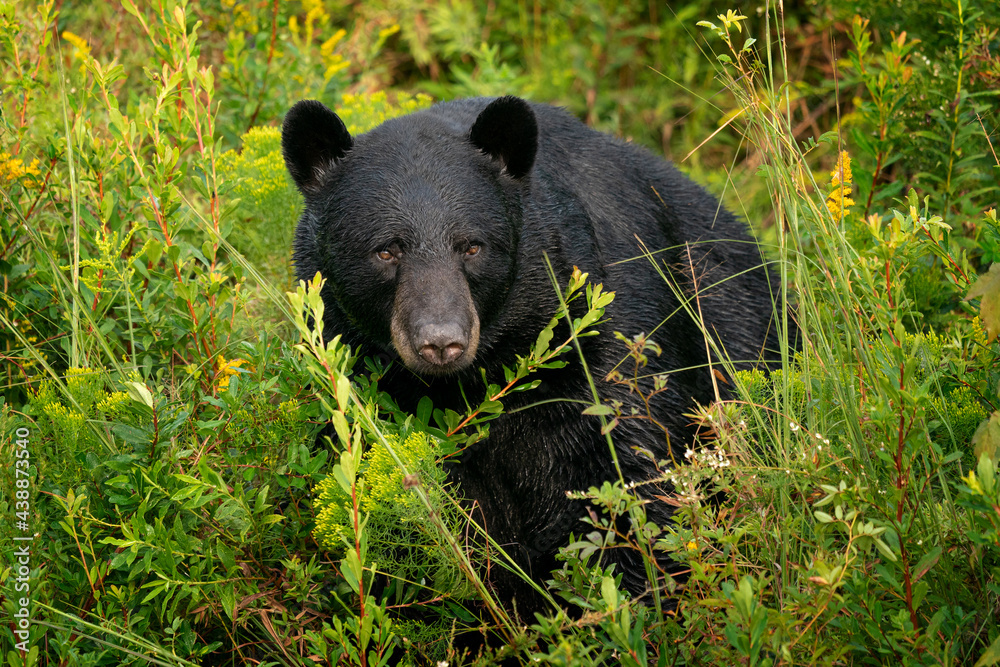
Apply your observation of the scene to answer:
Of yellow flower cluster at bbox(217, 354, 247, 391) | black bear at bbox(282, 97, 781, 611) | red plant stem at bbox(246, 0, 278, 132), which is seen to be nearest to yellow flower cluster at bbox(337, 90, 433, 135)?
red plant stem at bbox(246, 0, 278, 132)

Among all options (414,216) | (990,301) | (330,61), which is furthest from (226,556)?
(330,61)

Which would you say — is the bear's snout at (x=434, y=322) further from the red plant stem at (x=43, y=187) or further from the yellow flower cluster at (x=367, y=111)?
the yellow flower cluster at (x=367, y=111)

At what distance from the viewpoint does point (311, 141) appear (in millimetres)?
3295

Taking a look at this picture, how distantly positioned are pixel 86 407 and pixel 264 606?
80 cm

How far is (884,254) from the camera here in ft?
7.41

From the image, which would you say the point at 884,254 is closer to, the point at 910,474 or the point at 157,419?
the point at 910,474

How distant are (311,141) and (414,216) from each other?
54cm

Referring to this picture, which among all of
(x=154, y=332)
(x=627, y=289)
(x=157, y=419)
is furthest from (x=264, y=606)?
(x=627, y=289)

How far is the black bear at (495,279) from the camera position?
10.1ft

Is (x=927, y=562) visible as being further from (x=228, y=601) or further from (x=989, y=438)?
(x=228, y=601)

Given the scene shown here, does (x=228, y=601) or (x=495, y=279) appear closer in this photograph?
(x=228, y=601)

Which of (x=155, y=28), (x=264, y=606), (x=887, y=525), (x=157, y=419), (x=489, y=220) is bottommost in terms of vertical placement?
(x=264, y=606)

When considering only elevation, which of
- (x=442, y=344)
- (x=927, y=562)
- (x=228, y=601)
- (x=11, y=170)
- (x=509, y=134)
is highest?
(x=11, y=170)

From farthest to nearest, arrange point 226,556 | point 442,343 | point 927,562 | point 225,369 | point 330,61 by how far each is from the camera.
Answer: point 330,61, point 225,369, point 442,343, point 226,556, point 927,562
